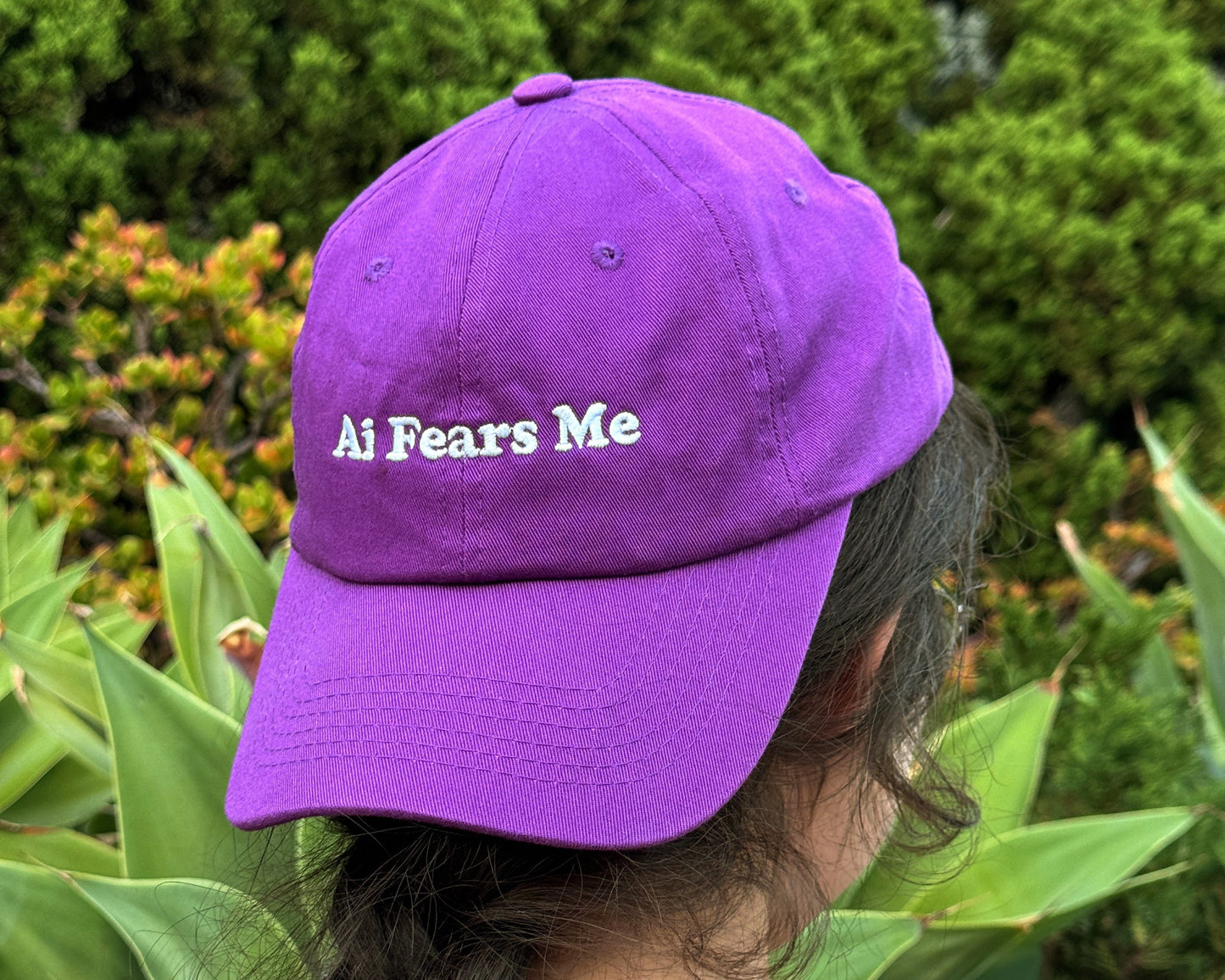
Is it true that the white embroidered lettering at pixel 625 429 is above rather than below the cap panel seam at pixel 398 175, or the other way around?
below

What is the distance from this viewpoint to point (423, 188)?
102 centimetres

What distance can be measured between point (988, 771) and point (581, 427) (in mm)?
935

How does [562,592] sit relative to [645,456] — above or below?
below

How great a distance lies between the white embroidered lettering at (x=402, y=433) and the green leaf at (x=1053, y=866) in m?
0.89

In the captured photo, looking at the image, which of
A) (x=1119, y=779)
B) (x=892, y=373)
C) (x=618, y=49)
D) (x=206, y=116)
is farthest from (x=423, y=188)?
(x=618, y=49)

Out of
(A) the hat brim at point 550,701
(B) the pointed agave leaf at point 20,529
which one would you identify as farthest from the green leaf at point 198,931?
(B) the pointed agave leaf at point 20,529

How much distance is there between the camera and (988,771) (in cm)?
147

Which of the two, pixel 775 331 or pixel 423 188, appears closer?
pixel 775 331

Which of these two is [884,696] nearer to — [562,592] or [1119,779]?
[562,592]

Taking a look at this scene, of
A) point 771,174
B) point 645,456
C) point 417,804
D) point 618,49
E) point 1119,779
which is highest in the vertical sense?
point 771,174

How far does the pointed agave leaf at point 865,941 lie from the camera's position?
1.09 metres

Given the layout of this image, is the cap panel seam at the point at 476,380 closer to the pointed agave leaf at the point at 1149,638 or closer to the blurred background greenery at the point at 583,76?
the pointed agave leaf at the point at 1149,638

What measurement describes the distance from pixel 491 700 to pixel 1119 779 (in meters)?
1.13

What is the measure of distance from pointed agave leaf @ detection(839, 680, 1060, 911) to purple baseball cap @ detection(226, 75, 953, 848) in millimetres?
597
